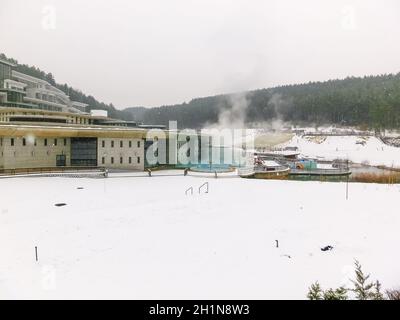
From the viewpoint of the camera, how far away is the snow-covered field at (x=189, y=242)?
11.9 meters

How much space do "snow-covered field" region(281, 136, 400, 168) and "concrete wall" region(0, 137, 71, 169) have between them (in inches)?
2305

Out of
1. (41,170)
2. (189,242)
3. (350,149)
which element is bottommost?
(189,242)

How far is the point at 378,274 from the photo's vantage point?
13094 mm

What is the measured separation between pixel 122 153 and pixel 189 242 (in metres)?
25.4

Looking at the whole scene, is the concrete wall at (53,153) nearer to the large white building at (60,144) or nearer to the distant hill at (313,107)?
the large white building at (60,144)

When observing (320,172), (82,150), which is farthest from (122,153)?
(320,172)

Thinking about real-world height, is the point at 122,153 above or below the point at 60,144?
below

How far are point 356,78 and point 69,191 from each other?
202078mm

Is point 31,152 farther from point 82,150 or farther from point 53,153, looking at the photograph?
point 82,150

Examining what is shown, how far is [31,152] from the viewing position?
3534 cm

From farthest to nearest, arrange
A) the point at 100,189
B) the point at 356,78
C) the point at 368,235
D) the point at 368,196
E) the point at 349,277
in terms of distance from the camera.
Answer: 1. the point at 356,78
2. the point at 100,189
3. the point at 368,196
4. the point at 368,235
5. the point at 349,277
